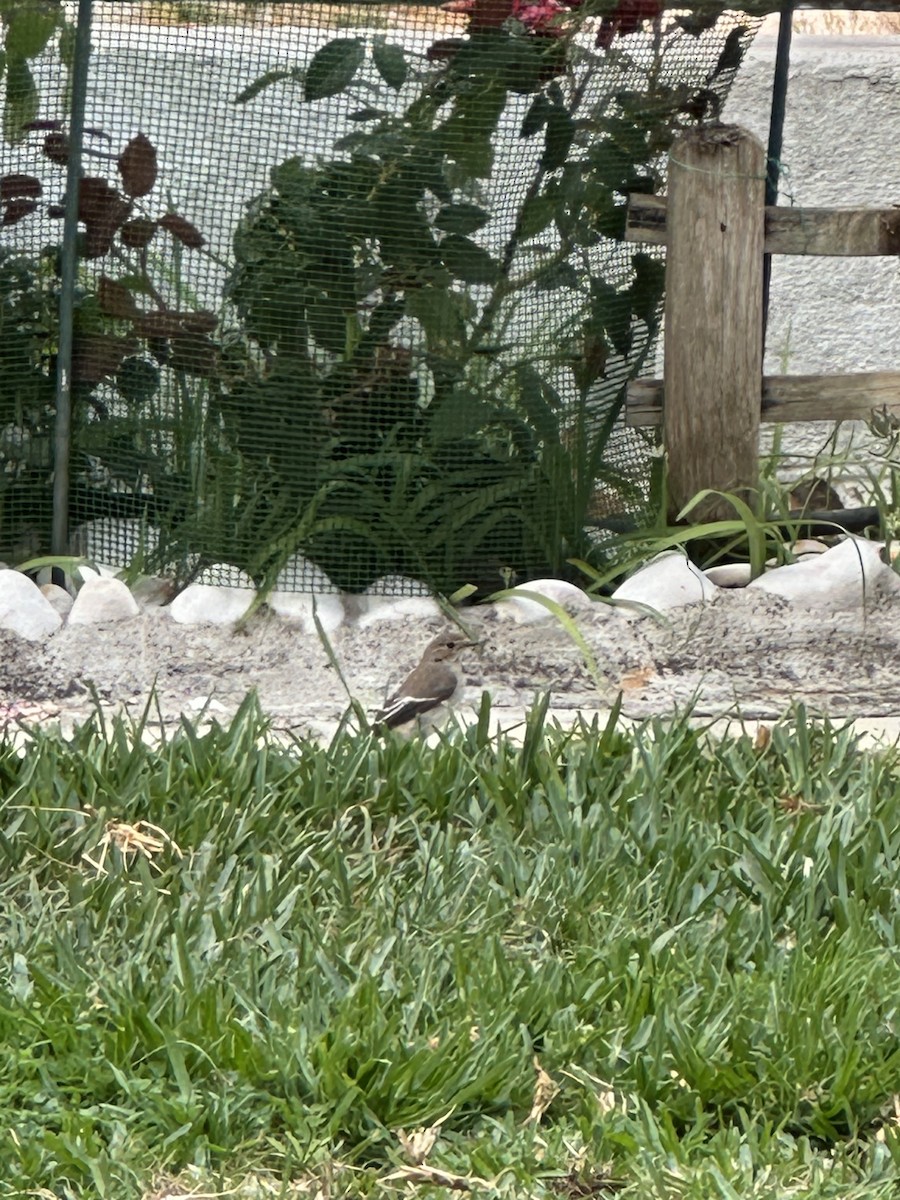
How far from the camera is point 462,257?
14.5 ft

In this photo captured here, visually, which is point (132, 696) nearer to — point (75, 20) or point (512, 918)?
point (512, 918)

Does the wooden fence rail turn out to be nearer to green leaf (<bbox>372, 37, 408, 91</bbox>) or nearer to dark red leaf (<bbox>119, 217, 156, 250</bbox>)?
green leaf (<bbox>372, 37, 408, 91</bbox>)

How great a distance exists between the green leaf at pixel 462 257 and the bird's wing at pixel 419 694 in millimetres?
1065

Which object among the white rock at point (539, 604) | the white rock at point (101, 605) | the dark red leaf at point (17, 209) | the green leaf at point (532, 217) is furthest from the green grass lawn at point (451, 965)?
the dark red leaf at point (17, 209)

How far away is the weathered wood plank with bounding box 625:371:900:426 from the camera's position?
15.0 feet

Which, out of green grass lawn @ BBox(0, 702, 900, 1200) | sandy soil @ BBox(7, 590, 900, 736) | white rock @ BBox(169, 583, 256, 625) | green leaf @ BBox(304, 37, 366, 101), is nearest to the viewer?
green grass lawn @ BBox(0, 702, 900, 1200)

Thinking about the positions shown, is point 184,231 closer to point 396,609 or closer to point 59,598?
point 59,598

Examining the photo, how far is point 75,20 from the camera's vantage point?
436 cm

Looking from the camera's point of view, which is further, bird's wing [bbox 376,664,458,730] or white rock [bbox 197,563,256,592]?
white rock [bbox 197,563,256,592]

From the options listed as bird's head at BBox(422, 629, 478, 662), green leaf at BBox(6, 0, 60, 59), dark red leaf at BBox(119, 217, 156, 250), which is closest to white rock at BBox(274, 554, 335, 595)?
bird's head at BBox(422, 629, 478, 662)

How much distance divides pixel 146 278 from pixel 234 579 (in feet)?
2.61

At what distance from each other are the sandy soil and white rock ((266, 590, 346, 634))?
0.03 metres

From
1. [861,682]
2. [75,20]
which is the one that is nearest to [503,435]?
[861,682]

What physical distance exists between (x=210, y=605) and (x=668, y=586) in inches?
45.3
